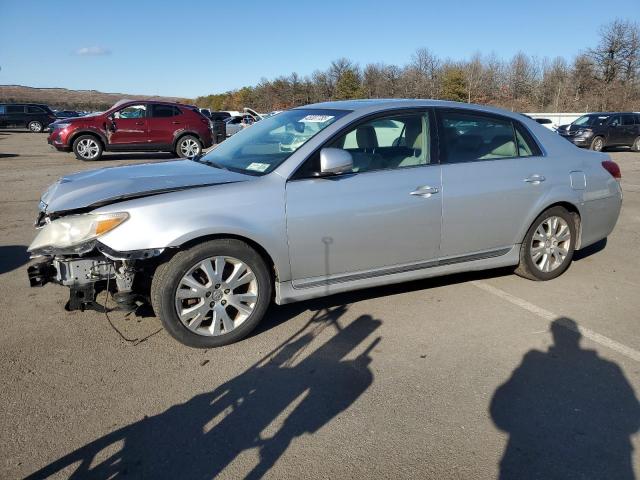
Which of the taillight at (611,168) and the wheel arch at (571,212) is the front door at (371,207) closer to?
the wheel arch at (571,212)

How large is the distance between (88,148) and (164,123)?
239cm

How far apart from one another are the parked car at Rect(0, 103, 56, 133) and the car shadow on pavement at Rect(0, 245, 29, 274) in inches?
1354

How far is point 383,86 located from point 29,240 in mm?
51791

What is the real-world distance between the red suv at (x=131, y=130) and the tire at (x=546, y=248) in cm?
1316

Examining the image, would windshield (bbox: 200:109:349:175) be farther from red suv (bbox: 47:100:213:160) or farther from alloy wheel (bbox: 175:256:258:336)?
red suv (bbox: 47:100:213:160)

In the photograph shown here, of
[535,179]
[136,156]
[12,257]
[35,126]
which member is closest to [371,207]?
[535,179]

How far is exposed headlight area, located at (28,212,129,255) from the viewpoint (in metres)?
3.31

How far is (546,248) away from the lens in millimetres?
4867

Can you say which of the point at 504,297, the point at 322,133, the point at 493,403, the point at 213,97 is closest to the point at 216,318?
the point at 322,133

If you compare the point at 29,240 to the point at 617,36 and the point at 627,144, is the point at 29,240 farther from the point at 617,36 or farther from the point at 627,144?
the point at 617,36

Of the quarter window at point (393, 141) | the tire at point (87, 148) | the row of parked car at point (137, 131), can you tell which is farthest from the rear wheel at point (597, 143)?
the quarter window at point (393, 141)

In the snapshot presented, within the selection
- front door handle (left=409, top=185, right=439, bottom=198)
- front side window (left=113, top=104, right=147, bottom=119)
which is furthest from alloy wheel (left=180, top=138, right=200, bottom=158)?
front door handle (left=409, top=185, right=439, bottom=198)

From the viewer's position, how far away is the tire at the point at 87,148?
1541cm

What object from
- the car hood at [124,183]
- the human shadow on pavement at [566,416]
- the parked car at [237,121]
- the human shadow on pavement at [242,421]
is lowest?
the human shadow on pavement at [566,416]
